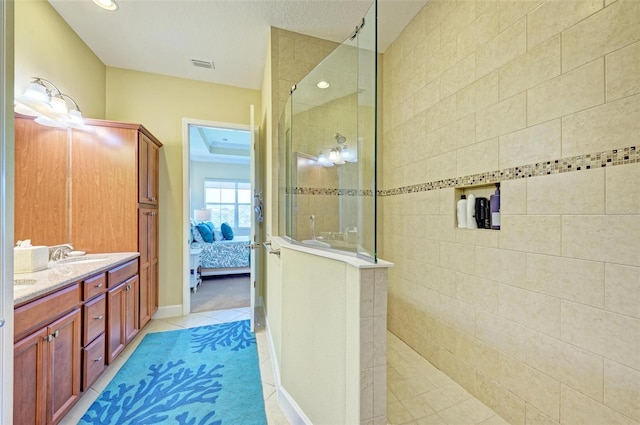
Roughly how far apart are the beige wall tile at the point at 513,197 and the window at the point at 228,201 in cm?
640

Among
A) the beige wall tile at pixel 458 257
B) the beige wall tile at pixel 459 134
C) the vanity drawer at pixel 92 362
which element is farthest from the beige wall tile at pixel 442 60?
the vanity drawer at pixel 92 362

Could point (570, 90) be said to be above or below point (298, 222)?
above

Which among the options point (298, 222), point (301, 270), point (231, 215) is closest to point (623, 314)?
point (301, 270)

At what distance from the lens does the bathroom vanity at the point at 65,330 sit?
114cm

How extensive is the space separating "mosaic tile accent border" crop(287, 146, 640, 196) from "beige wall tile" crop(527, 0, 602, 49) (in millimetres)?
638

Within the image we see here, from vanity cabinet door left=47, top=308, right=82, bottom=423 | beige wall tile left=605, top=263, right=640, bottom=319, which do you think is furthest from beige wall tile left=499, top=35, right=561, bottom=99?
vanity cabinet door left=47, top=308, right=82, bottom=423

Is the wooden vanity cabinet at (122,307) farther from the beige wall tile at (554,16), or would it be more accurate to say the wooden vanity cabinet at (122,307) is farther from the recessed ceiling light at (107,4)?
the beige wall tile at (554,16)

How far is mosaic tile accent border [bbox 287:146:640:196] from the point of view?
1.04 metres

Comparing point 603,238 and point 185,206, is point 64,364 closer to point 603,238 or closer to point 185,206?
point 185,206

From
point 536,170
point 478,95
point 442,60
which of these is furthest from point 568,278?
point 442,60

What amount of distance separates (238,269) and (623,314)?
15.1ft

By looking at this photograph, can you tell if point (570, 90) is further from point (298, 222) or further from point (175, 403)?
point (175, 403)

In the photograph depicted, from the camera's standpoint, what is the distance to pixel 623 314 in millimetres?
1021

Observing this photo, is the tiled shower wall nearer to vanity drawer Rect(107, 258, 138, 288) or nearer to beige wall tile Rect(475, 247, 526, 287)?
beige wall tile Rect(475, 247, 526, 287)
